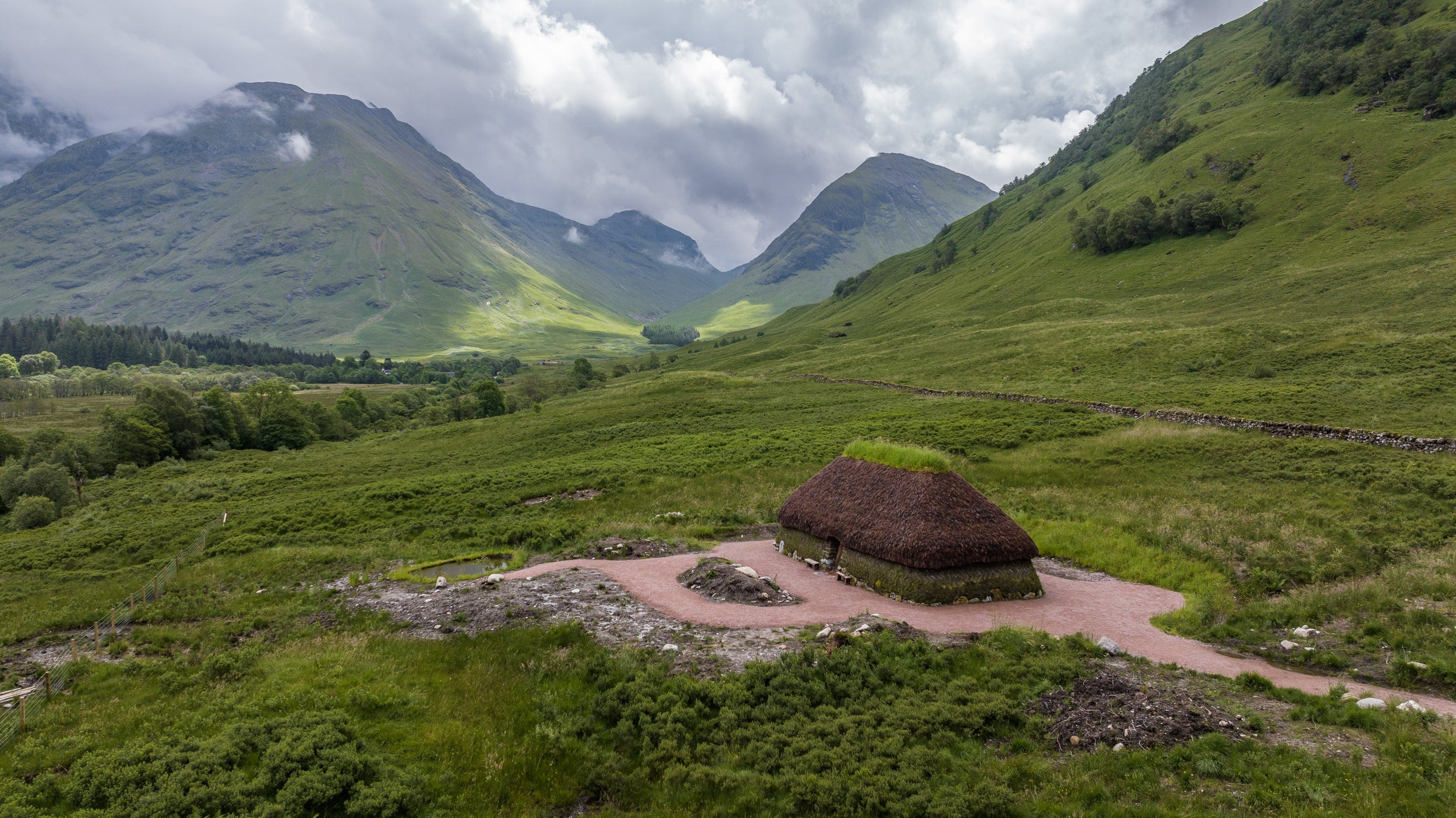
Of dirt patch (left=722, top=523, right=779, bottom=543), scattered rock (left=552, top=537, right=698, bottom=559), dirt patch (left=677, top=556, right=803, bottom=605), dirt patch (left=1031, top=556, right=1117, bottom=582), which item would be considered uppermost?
dirt patch (left=677, top=556, right=803, bottom=605)

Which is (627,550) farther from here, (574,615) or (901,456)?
(901,456)

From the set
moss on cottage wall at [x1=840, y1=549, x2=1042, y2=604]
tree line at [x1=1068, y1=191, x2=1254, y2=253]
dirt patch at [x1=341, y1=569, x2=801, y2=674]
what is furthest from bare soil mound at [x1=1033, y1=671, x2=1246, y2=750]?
tree line at [x1=1068, y1=191, x2=1254, y2=253]

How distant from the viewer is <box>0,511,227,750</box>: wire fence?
43.3 feet

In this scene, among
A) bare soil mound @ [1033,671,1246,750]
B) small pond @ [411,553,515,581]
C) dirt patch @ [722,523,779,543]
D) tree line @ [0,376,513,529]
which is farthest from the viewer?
tree line @ [0,376,513,529]

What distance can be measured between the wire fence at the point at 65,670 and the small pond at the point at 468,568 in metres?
9.47

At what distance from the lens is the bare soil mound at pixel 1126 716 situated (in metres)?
11.6

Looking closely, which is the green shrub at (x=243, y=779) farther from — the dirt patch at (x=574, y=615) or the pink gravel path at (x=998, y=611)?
the pink gravel path at (x=998, y=611)

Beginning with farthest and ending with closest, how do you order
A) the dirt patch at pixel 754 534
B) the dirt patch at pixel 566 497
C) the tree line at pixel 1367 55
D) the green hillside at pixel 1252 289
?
the tree line at pixel 1367 55
the green hillside at pixel 1252 289
the dirt patch at pixel 566 497
the dirt patch at pixel 754 534

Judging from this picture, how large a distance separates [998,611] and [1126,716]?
26.2 ft

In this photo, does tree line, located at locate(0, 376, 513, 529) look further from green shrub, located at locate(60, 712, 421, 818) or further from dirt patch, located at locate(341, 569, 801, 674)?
green shrub, located at locate(60, 712, 421, 818)

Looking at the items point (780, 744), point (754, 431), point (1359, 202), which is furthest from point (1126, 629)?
point (1359, 202)

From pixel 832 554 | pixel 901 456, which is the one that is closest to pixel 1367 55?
pixel 901 456

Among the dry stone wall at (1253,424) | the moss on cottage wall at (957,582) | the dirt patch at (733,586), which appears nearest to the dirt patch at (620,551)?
the dirt patch at (733,586)

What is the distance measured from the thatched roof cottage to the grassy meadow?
4.48 metres
